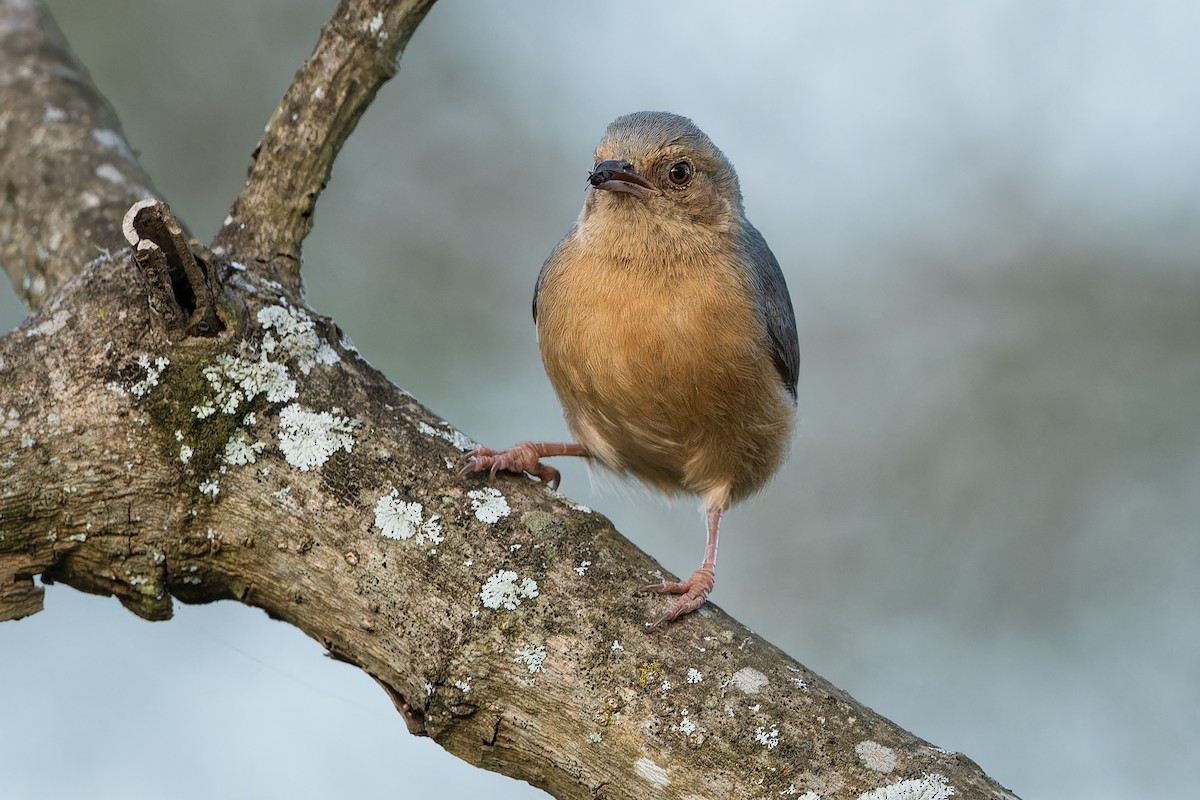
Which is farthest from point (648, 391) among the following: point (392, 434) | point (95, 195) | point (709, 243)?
point (95, 195)

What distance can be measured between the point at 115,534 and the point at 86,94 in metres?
2.45

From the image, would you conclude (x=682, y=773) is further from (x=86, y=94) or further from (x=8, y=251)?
(x=86, y=94)

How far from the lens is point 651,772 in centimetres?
254

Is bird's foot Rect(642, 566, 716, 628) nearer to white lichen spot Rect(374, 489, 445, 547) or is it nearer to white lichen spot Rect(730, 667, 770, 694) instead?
white lichen spot Rect(730, 667, 770, 694)

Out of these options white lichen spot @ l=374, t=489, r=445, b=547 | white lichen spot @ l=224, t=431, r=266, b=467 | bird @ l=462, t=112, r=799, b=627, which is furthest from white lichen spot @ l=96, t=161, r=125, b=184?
white lichen spot @ l=374, t=489, r=445, b=547

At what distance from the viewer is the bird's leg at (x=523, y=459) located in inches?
123

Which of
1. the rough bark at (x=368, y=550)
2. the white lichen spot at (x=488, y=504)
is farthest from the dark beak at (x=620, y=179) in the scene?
the white lichen spot at (x=488, y=504)

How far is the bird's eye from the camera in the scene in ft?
13.7

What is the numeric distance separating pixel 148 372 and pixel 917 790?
220 centimetres

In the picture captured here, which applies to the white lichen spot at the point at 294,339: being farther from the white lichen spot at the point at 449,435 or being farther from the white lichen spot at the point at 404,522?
the white lichen spot at the point at 404,522

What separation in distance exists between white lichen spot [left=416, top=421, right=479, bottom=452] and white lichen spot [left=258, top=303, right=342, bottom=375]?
0.34 meters

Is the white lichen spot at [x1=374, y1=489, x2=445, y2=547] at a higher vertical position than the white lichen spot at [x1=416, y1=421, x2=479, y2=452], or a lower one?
lower

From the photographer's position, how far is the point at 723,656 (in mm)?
2744

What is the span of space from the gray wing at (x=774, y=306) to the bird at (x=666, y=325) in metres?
0.01
